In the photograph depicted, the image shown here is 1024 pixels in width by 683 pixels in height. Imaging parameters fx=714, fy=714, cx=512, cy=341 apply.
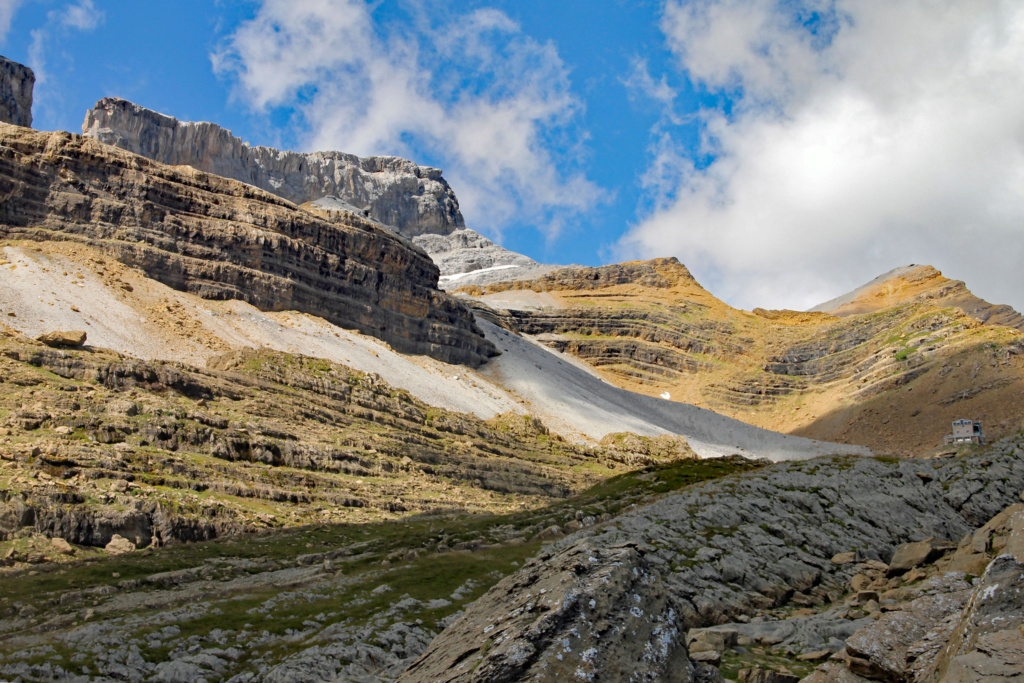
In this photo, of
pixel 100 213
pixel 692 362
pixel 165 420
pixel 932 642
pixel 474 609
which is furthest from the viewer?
pixel 692 362

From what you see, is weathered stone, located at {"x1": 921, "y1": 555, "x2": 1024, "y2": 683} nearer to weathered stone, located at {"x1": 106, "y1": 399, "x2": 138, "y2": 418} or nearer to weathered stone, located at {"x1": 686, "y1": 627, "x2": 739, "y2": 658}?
weathered stone, located at {"x1": 686, "y1": 627, "x2": 739, "y2": 658}

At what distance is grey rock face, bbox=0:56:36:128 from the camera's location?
495ft

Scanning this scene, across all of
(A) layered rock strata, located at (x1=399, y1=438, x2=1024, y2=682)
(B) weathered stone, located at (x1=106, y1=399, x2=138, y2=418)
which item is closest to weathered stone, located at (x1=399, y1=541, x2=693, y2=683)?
(A) layered rock strata, located at (x1=399, y1=438, x2=1024, y2=682)

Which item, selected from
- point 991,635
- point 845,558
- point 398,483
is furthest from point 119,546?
point 991,635

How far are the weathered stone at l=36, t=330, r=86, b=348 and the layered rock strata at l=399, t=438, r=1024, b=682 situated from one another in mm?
49087

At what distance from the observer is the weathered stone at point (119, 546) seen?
32.9 meters

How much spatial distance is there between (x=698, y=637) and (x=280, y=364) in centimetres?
6154

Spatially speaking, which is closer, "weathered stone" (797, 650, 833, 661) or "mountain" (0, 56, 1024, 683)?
"mountain" (0, 56, 1024, 683)

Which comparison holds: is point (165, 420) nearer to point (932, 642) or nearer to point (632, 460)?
point (932, 642)

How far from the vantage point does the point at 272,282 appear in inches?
3551

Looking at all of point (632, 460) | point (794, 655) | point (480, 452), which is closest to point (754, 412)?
point (632, 460)

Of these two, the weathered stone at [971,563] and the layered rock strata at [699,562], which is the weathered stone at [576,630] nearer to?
the layered rock strata at [699,562]

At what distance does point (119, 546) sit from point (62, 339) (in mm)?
27521

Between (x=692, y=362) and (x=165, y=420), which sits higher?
(x=692, y=362)
